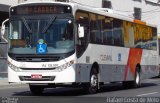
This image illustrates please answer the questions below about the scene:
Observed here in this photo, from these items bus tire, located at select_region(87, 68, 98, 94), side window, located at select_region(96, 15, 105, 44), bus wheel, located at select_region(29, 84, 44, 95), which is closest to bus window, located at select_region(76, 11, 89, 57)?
side window, located at select_region(96, 15, 105, 44)

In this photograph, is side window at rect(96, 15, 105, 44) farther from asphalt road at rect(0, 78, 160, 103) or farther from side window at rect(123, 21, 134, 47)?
side window at rect(123, 21, 134, 47)

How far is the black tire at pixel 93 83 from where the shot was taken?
20.2 meters

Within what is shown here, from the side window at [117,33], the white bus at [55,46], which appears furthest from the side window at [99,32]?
the side window at [117,33]

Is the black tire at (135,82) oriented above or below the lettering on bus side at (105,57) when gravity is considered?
below

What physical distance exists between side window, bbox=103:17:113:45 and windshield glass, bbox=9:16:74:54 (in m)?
3.28

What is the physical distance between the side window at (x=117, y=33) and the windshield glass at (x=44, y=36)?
4490mm

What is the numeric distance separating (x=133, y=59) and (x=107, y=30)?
12.4ft

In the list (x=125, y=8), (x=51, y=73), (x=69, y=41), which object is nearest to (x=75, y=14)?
(x=69, y=41)

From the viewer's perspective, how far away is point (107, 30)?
22109 millimetres

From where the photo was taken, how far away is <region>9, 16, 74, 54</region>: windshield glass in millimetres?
18656

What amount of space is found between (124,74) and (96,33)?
3.79 meters

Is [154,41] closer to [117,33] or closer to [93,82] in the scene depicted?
[117,33]

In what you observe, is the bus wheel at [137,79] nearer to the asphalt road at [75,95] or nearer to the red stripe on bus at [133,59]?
the red stripe on bus at [133,59]

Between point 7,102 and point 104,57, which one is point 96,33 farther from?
point 7,102
